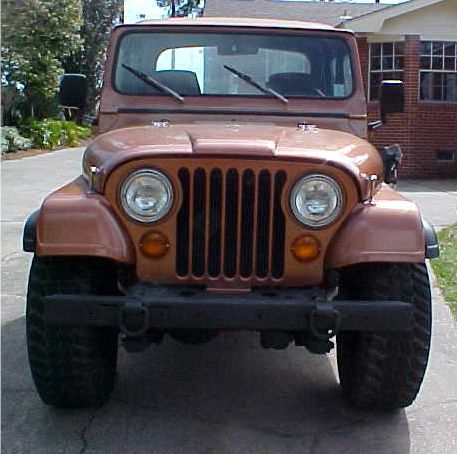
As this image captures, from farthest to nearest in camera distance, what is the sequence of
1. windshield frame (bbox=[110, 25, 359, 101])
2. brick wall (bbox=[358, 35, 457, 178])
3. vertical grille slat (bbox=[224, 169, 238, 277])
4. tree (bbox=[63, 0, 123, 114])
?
1. tree (bbox=[63, 0, 123, 114])
2. brick wall (bbox=[358, 35, 457, 178])
3. windshield frame (bbox=[110, 25, 359, 101])
4. vertical grille slat (bbox=[224, 169, 238, 277])

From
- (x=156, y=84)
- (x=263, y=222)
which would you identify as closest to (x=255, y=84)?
(x=156, y=84)

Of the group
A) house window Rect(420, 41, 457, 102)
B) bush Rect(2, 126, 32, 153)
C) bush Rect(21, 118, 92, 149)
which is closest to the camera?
house window Rect(420, 41, 457, 102)

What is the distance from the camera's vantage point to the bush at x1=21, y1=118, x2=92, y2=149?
24109 mm

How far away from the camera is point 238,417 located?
171 inches

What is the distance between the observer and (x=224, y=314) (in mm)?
3674

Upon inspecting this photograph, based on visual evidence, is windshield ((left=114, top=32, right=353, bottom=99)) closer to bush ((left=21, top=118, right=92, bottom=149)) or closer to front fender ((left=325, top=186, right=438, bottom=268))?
front fender ((left=325, top=186, right=438, bottom=268))

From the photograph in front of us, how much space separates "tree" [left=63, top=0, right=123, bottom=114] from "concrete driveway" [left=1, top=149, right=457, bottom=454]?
90.2ft

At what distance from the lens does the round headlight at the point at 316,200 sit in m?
3.75

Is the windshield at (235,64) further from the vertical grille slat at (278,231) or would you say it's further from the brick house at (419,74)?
the brick house at (419,74)

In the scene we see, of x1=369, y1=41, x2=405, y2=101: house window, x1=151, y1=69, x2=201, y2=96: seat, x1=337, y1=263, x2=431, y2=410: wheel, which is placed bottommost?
x1=337, y1=263, x2=431, y2=410: wheel

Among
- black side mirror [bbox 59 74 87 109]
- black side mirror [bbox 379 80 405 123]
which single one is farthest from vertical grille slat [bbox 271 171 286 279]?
black side mirror [bbox 59 74 87 109]

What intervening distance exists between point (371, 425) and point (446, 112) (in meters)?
13.6

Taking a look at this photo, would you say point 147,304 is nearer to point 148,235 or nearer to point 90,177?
point 148,235

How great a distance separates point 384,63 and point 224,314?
46.2ft
